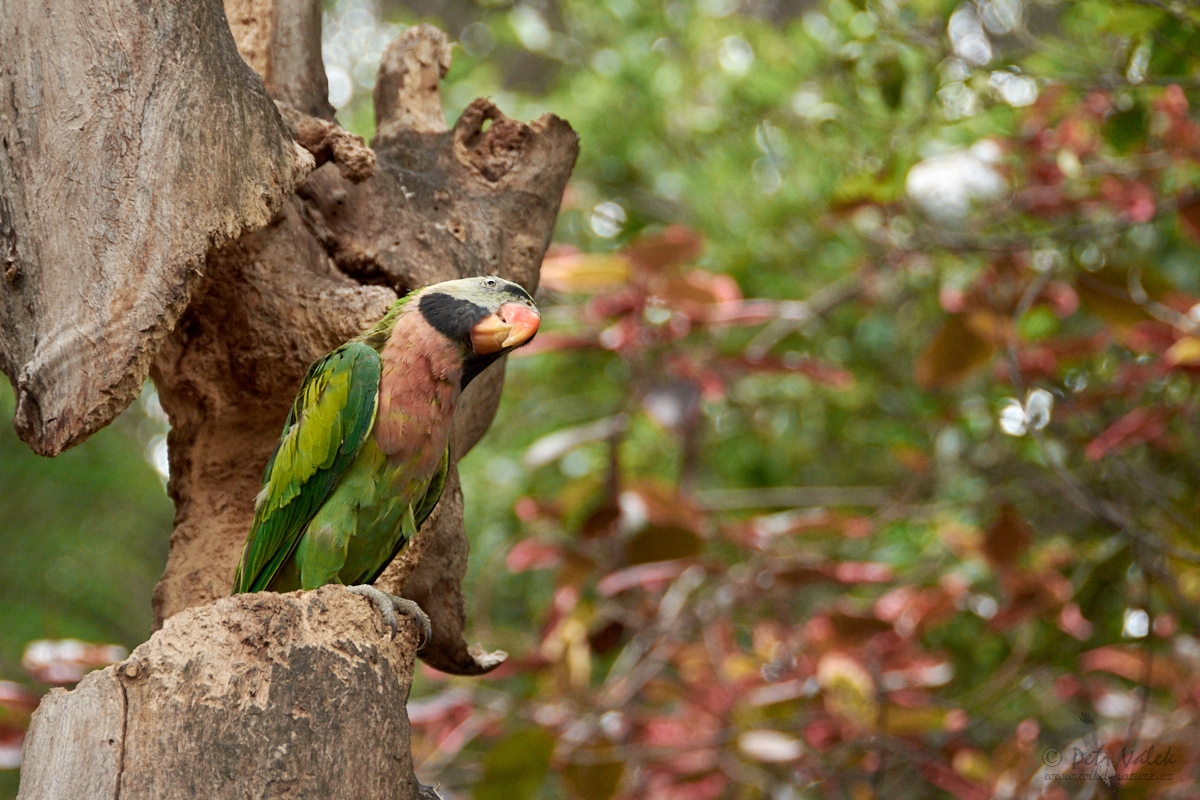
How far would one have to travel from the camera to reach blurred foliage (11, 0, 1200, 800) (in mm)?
3570

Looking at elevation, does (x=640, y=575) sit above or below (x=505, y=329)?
below

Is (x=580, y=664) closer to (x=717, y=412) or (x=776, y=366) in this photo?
(x=776, y=366)

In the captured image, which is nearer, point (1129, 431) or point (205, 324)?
point (205, 324)

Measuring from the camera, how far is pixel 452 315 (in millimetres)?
2227

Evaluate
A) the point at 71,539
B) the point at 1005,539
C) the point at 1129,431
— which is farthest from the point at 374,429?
the point at 71,539

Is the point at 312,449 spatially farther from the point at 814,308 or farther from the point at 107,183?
the point at 814,308

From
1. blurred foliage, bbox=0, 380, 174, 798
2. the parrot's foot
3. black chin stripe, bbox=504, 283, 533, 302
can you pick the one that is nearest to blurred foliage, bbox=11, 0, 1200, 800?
black chin stripe, bbox=504, 283, 533, 302

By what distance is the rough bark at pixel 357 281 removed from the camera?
238cm

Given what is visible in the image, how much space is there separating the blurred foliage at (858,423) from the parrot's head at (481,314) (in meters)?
1.25

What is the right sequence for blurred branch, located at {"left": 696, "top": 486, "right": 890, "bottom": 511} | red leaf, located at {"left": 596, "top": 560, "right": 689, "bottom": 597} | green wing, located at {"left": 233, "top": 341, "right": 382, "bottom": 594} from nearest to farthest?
1. green wing, located at {"left": 233, "top": 341, "right": 382, "bottom": 594}
2. red leaf, located at {"left": 596, "top": 560, "right": 689, "bottom": 597}
3. blurred branch, located at {"left": 696, "top": 486, "right": 890, "bottom": 511}

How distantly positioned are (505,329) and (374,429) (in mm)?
356

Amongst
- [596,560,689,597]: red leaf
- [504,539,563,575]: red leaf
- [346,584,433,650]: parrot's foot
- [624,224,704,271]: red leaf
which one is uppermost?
[346,584,433,650]: parrot's foot

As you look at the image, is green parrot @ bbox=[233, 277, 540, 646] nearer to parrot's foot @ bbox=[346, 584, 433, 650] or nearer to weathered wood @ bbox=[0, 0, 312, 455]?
parrot's foot @ bbox=[346, 584, 433, 650]

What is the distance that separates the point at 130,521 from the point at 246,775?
19.5 ft
